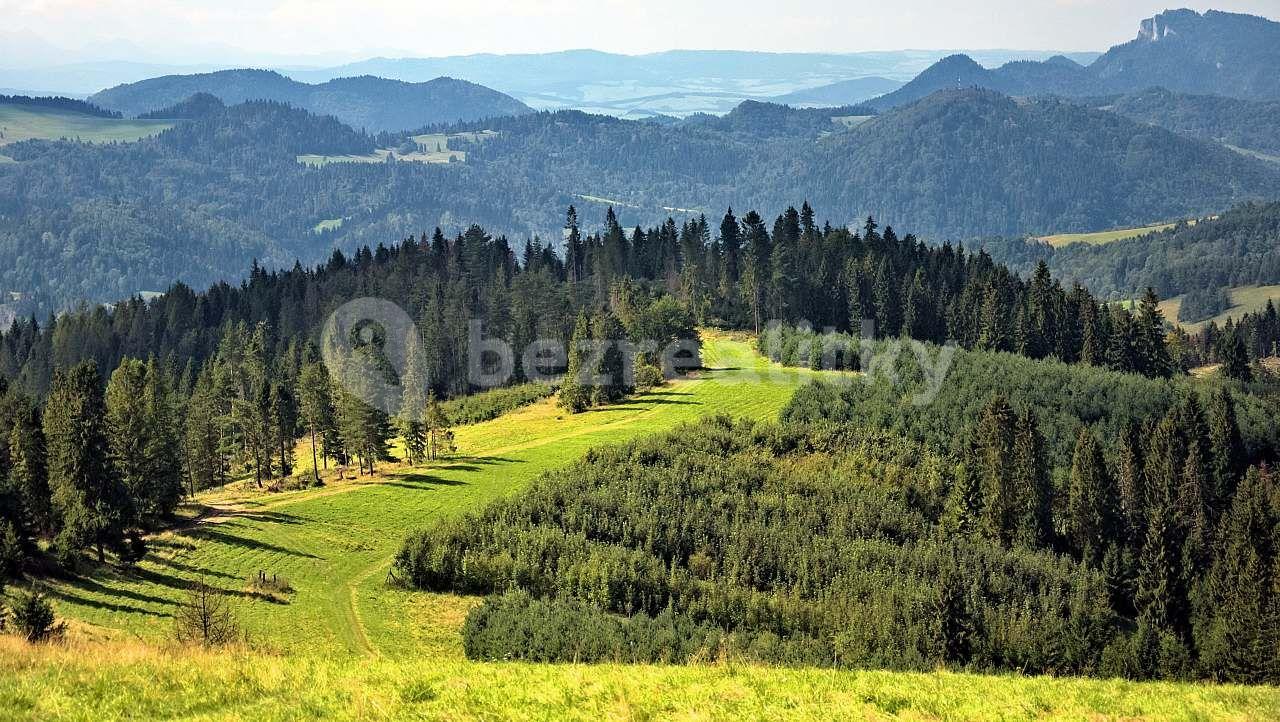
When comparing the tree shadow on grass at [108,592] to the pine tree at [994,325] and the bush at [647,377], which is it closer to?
the bush at [647,377]

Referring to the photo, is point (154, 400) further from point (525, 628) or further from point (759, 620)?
point (759, 620)

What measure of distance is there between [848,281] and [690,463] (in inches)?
3225

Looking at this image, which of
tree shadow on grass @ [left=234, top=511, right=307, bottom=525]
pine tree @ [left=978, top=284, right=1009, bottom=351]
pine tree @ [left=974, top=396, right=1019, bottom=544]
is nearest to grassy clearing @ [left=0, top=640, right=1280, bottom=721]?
tree shadow on grass @ [left=234, top=511, right=307, bottom=525]

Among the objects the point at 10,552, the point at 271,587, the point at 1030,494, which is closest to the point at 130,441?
the point at 10,552

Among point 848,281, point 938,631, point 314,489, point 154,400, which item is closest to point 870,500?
point 938,631

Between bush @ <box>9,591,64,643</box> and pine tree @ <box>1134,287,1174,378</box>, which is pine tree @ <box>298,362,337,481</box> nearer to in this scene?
bush @ <box>9,591,64,643</box>

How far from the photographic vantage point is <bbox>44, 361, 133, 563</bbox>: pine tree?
6350 cm

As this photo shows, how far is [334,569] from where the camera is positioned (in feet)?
219

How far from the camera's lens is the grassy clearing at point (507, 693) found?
2339cm

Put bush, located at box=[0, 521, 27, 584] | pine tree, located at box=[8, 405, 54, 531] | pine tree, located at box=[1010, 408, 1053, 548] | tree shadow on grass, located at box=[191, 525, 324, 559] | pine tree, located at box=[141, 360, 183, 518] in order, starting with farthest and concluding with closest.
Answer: pine tree, located at box=[1010, 408, 1053, 548] → pine tree, located at box=[141, 360, 183, 518] → tree shadow on grass, located at box=[191, 525, 324, 559] → pine tree, located at box=[8, 405, 54, 531] → bush, located at box=[0, 521, 27, 584]

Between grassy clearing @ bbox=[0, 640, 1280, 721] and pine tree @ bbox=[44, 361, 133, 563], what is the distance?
38711mm

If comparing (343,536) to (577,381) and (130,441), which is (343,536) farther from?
(577,381)

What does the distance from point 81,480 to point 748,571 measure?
42676mm

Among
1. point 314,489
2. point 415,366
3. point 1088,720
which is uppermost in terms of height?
point 1088,720
